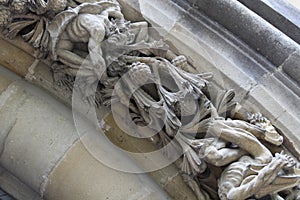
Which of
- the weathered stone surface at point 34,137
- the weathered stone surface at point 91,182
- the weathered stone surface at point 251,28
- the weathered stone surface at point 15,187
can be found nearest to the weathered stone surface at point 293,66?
the weathered stone surface at point 251,28

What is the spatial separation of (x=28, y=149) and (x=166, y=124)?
0.49m

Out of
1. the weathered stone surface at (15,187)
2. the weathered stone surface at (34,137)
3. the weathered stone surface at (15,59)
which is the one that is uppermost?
the weathered stone surface at (15,59)

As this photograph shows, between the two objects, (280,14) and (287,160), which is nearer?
(287,160)

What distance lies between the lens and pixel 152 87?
172cm

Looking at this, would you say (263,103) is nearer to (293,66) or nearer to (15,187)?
(293,66)

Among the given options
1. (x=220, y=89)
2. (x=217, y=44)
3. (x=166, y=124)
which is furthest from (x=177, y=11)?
(x=166, y=124)

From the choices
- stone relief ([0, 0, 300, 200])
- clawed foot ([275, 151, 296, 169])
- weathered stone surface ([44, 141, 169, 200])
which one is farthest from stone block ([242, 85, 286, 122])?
weathered stone surface ([44, 141, 169, 200])

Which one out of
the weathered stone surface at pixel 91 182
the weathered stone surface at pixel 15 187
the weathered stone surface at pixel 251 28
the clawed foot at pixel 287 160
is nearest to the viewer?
the clawed foot at pixel 287 160

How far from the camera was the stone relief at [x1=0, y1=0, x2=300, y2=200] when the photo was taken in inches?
63.5

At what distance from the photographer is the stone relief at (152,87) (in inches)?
63.5

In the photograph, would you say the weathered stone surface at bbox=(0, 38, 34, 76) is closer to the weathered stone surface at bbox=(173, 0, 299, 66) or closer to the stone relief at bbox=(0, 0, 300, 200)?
the stone relief at bbox=(0, 0, 300, 200)

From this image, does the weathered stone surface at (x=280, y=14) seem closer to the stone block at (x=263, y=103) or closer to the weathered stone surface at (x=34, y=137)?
the stone block at (x=263, y=103)

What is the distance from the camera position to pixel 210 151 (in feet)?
5.20

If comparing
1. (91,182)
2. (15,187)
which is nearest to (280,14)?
(91,182)
